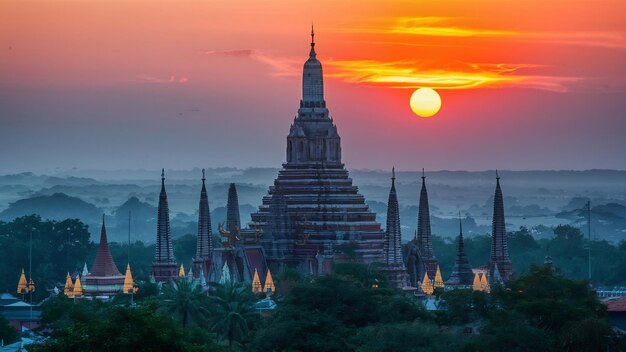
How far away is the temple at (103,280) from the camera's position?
90312 mm

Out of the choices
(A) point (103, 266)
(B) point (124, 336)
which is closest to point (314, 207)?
(A) point (103, 266)

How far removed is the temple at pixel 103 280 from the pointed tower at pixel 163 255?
5.82ft

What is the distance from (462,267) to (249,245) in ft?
29.5

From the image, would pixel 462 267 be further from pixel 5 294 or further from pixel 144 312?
pixel 144 312

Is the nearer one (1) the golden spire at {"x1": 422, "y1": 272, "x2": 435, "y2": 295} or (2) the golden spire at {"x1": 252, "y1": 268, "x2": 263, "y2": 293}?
(2) the golden spire at {"x1": 252, "y1": 268, "x2": 263, "y2": 293}

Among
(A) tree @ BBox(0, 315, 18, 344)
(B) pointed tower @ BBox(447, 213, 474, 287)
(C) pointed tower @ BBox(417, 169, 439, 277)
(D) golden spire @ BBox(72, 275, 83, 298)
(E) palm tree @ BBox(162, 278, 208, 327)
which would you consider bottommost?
(A) tree @ BBox(0, 315, 18, 344)

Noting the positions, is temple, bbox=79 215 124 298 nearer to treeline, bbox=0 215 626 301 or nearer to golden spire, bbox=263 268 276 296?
golden spire, bbox=263 268 276 296

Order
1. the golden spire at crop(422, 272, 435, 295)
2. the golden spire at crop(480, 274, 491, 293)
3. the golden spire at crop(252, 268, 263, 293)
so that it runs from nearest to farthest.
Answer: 1. the golden spire at crop(252, 268, 263, 293)
2. the golden spire at crop(480, 274, 491, 293)
3. the golden spire at crop(422, 272, 435, 295)

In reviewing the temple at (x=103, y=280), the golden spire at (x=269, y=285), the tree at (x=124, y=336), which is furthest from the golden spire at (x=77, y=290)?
the tree at (x=124, y=336)

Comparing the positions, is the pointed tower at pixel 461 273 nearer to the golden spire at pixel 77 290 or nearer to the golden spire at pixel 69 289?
the golden spire at pixel 77 290

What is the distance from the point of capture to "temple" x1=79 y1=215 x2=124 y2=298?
9031 cm

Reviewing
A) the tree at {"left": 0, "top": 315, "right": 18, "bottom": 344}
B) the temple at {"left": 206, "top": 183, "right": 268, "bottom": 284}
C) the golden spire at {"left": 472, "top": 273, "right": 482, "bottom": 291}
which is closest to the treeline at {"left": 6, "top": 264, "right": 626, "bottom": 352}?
the tree at {"left": 0, "top": 315, "right": 18, "bottom": 344}

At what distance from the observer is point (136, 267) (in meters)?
118

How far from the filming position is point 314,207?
95188 mm
